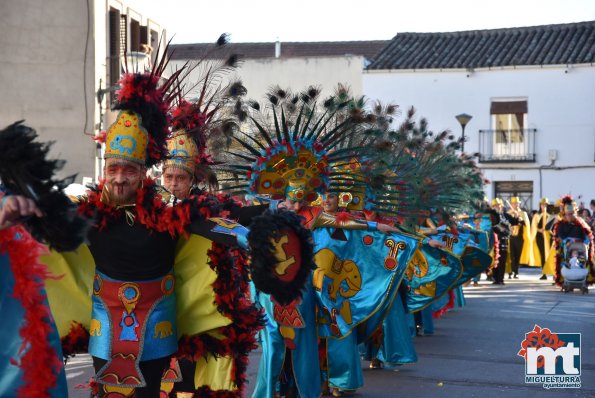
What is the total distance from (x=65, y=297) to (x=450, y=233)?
31.5ft

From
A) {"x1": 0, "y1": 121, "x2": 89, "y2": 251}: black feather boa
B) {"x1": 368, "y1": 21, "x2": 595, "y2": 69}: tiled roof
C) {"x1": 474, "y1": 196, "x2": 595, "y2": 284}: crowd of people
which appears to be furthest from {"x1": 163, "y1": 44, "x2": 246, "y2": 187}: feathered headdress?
{"x1": 368, "y1": 21, "x2": 595, "y2": 69}: tiled roof

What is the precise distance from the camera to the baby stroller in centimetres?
2033

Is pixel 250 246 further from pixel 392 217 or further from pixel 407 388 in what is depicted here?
pixel 392 217

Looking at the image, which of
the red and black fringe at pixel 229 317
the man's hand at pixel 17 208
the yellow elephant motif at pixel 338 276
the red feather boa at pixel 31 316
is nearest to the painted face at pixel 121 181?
the red and black fringe at pixel 229 317

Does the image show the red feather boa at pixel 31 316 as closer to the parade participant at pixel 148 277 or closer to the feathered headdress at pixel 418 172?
the parade participant at pixel 148 277

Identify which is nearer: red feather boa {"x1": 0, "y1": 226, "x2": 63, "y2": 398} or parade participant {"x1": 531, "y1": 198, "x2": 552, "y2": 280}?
red feather boa {"x1": 0, "y1": 226, "x2": 63, "y2": 398}

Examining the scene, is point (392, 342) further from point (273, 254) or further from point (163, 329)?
point (273, 254)

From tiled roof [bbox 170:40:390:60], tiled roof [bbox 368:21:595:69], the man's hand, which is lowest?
the man's hand

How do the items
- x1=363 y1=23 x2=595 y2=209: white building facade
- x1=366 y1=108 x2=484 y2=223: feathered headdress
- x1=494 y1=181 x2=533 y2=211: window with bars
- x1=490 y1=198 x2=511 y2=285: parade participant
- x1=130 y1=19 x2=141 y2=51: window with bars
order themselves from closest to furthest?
1. x1=366 y1=108 x2=484 y2=223: feathered headdress
2. x1=490 y1=198 x2=511 y2=285: parade participant
3. x1=130 y1=19 x2=141 y2=51: window with bars
4. x1=363 y1=23 x2=595 y2=209: white building facade
5. x1=494 y1=181 x2=533 y2=211: window with bars

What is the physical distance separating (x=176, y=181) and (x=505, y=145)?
3332cm

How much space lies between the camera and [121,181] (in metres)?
5.53

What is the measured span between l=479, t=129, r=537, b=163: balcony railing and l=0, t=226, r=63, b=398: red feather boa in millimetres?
35648

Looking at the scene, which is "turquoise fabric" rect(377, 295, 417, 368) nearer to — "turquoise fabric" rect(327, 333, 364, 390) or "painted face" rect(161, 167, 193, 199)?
"turquoise fabric" rect(327, 333, 364, 390)

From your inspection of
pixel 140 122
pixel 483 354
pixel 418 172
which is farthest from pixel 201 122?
pixel 483 354
